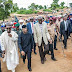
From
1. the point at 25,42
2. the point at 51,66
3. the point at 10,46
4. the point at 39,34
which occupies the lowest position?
the point at 51,66

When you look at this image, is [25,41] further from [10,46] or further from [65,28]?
[65,28]

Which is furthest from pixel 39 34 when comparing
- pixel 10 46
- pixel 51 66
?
pixel 51 66

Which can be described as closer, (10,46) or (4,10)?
(10,46)

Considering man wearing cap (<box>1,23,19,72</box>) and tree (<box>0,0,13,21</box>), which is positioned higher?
tree (<box>0,0,13,21</box>)

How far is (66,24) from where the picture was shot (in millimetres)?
5898

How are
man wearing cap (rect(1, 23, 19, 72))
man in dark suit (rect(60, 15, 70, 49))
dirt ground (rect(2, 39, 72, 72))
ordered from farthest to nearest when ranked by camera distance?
man in dark suit (rect(60, 15, 70, 49))
dirt ground (rect(2, 39, 72, 72))
man wearing cap (rect(1, 23, 19, 72))

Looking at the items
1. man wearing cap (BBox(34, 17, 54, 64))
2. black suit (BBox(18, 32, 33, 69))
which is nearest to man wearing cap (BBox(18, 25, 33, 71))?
black suit (BBox(18, 32, 33, 69))

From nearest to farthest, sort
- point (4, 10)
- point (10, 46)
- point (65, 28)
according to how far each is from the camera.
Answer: point (10, 46)
point (65, 28)
point (4, 10)

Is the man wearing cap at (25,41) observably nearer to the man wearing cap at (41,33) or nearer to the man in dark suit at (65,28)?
the man wearing cap at (41,33)

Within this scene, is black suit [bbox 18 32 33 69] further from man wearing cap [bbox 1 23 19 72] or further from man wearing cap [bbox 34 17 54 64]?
man wearing cap [bbox 34 17 54 64]

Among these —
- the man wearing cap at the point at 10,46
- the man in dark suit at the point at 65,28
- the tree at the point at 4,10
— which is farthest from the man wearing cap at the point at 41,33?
the tree at the point at 4,10

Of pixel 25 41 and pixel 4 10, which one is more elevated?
pixel 4 10

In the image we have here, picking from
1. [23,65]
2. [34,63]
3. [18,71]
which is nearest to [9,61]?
[18,71]

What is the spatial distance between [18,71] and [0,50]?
1039 millimetres
